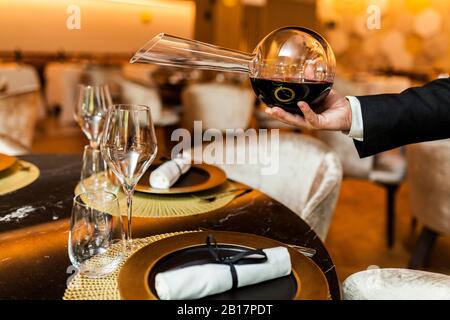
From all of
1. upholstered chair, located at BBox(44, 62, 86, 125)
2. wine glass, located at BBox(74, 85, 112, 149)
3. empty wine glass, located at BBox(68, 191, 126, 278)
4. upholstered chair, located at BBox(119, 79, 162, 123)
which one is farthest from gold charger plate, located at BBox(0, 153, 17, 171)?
upholstered chair, located at BBox(44, 62, 86, 125)

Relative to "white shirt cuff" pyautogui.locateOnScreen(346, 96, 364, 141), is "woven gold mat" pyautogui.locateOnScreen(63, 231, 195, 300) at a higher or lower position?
lower

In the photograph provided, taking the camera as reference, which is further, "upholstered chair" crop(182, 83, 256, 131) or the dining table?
"upholstered chair" crop(182, 83, 256, 131)

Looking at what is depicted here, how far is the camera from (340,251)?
8.52 feet

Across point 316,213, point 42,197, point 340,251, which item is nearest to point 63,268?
point 42,197

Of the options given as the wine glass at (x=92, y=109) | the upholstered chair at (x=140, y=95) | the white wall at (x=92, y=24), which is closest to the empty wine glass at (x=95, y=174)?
the wine glass at (x=92, y=109)

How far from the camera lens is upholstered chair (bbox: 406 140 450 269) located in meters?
1.91

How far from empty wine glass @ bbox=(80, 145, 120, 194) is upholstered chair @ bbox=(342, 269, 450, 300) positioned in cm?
57

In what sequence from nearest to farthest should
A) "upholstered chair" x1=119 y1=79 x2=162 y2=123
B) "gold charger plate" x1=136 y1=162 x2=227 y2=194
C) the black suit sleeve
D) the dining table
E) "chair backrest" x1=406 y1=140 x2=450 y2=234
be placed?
1. the dining table
2. the black suit sleeve
3. "gold charger plate" x1=136 y1=162 x2=227 y2=194
4. "chair backrest" x1=406 y1=140 x2=450 y2=234
5. "upholstered chair" x1=119 y1=79 x2=162 y2=123

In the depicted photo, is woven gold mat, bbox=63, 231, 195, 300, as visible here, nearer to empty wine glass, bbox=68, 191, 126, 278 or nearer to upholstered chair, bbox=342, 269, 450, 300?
empty wine glass, bbox=68, 191, 126, 278

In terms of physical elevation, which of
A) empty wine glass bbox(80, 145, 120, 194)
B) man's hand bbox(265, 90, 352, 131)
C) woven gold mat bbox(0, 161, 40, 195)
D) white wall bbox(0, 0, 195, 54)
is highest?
white wall bbox(0, 0, 195, 54)

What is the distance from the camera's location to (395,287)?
2.72 feet

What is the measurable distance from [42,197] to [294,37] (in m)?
0.66

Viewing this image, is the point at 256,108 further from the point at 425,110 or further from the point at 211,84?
the point at 425,110

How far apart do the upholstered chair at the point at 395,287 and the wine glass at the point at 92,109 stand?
2.59 ft
